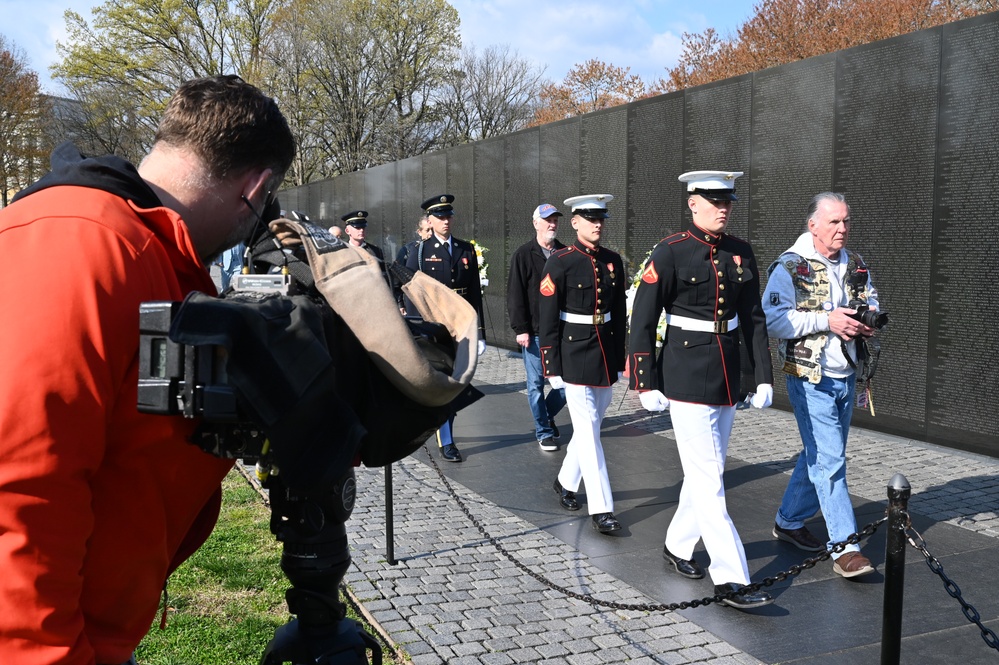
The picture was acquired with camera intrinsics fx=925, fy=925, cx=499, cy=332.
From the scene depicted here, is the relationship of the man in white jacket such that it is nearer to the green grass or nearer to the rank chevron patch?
the rank chevron patch

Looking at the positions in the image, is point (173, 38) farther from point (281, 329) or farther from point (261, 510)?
point (281, 329)

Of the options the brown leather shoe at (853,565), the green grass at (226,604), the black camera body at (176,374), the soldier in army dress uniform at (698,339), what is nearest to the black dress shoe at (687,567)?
the soldier in army dress uniform at (698,339)

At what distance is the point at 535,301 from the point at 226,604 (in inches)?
187

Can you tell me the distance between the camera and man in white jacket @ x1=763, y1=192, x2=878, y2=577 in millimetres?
5258

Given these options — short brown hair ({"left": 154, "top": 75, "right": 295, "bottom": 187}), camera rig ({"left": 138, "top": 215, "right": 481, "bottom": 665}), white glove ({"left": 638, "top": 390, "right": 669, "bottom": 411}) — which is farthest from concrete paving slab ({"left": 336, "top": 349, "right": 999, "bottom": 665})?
short brown hair ({"left": 154, "top": 75, "right": 295, "bottom": 187})

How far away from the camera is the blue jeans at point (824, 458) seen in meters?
5.21

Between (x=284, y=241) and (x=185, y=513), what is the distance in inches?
23.8

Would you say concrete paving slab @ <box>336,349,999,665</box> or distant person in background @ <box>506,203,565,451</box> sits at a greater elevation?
distant person in background @ <box>506,203,565,451</box>

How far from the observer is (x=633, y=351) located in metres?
5.36

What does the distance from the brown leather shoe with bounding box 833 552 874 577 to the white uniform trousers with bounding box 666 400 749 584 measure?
568mm

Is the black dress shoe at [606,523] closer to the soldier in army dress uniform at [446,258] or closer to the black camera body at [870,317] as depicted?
the black camera body at [870,317]

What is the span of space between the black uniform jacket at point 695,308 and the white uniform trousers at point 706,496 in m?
0.13

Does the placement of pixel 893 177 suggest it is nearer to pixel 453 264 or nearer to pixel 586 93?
pixel 453 264

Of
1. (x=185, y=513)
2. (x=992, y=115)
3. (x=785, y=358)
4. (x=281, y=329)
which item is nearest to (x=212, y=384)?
(x=281, y=329)
